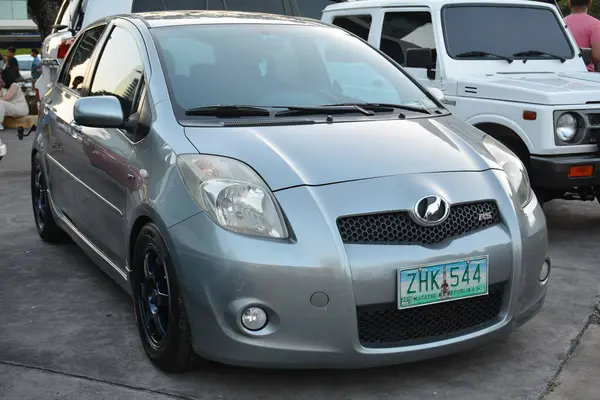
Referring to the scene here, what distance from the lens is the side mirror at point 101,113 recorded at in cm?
410

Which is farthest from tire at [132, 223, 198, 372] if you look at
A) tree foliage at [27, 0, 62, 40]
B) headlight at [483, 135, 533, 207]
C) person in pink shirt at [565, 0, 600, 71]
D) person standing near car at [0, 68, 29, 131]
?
tree foliage at [27, 0, 62, 40]

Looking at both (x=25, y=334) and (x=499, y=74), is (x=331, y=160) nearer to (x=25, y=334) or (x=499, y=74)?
(x=25, y=334)

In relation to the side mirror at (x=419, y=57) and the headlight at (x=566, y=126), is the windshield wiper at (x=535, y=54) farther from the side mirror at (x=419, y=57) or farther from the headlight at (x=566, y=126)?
the headlight at (x=566, y=126)

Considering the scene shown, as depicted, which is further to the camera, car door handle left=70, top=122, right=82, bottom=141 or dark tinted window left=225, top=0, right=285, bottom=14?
dark tinted window left=225, top=0, right=285, bottom=14

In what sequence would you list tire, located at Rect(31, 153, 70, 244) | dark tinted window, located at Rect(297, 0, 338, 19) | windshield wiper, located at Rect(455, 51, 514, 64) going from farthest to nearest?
dark tinted window, located at Rect(297, 0, 338, 19) → windshield wiper, located at Rect(455, 51, 514, 64) → tire, located at Rect(31, 153, 70, 244)

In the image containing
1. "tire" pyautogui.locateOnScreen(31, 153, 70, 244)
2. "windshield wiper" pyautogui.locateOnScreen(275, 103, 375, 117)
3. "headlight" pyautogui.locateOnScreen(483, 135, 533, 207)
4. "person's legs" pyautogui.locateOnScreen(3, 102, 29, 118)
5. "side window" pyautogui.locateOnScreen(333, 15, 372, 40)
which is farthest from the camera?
"person's legs" pyautogui.locateOnScreen(3, 102, 29, 118)

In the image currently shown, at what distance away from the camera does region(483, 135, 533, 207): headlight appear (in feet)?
12.9

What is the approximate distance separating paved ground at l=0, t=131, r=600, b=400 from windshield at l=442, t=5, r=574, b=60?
2.18 m

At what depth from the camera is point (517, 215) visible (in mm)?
3707

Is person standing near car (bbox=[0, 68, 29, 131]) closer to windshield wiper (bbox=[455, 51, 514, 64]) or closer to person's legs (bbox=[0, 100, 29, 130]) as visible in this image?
person's legs (bbox=[0, 100, 29, 130])

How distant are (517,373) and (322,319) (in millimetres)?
1021

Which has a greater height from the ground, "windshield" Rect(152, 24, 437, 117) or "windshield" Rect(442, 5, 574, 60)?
"windshield" Rect(152, 24, 437, 117)

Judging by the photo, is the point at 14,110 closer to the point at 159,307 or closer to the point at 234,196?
the point at 159,307

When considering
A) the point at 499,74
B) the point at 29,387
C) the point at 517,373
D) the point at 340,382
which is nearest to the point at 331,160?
the point at 340,382
